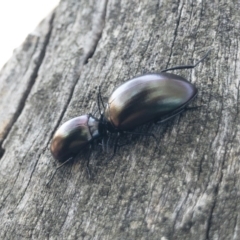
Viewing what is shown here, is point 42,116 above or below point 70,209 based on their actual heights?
above

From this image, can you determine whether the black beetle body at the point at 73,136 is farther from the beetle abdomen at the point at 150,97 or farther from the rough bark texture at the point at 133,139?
the beetle abdomen at the point at 150,97

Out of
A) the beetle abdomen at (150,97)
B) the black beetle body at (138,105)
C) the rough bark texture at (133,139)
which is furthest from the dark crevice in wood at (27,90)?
the beetle abdomen at (150,97)

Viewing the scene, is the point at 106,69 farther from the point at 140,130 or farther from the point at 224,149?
the point at 224,149

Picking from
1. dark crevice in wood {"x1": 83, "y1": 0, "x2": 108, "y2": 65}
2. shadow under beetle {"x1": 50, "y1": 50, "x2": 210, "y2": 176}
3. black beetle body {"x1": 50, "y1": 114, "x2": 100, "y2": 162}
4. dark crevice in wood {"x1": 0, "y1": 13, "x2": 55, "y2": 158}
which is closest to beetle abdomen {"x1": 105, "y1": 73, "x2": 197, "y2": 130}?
shadow under beetle {"x1": 50, "y1": 50, "x2": 210, "y2": 176}

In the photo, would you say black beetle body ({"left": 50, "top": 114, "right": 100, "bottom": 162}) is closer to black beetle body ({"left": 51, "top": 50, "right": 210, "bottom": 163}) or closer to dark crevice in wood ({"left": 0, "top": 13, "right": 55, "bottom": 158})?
black beetle body ({"left": 51, "top": 50, "right": 210, "bottom": 163})

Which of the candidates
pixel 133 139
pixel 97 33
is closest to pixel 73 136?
pixel 133 139

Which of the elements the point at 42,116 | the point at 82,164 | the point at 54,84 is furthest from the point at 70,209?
the point at 54,84
